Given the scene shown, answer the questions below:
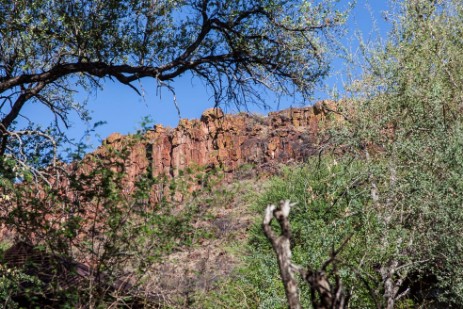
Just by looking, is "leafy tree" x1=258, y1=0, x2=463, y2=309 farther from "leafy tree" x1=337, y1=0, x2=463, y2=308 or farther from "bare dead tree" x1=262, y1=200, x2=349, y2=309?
"bare dead tree" x1=262, y1=200, x2=349, y2=309

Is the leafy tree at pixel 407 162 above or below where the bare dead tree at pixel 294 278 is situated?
above

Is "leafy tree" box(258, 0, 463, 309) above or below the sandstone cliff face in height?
below

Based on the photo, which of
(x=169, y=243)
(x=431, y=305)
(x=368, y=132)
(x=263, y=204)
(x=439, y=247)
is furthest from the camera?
(x=263, y=204)

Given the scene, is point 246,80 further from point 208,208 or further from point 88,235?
point 88,235

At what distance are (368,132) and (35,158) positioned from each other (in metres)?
6.03

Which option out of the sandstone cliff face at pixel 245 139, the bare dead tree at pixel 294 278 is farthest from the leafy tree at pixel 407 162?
the sandstone cliff face at pixel 245 139

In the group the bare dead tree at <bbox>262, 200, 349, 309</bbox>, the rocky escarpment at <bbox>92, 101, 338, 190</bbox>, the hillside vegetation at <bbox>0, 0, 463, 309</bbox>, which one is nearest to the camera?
the bare dead tree at <bbox>262, 200, 349, 309</bbox>

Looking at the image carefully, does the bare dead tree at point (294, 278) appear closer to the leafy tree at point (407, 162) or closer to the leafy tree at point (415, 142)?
the leafy tree at point (407, 162)

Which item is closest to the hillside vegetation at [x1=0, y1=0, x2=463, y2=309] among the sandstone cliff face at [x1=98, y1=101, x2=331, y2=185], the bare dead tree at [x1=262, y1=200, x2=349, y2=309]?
the bare dead tree at [x1=262, y1=200, x2=349, y2=309]

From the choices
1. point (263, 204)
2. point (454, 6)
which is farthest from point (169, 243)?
point (263, 204)

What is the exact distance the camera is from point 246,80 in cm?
1177

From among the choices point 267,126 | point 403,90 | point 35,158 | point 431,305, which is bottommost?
point 431,305

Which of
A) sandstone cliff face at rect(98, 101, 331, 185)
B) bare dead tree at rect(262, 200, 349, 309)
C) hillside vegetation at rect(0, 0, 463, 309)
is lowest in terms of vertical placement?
bare dead tree at rect(262, 200, 349, 309)

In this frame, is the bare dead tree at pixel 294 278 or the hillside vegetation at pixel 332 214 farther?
the hillside vegetation at pixel 332 214
